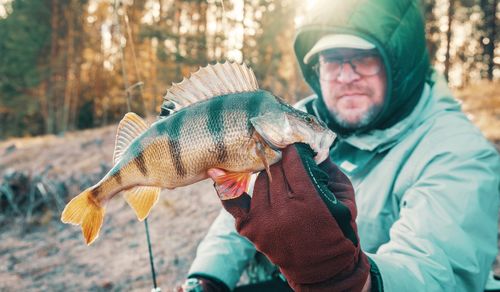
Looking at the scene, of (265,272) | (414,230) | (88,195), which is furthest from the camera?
(265,272)

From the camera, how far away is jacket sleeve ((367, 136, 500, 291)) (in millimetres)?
1668

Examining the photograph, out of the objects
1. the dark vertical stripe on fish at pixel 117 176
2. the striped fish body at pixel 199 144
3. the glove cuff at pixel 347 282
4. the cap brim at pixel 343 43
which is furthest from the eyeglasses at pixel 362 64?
the dark vertical stripe on fish at pixel 117 176

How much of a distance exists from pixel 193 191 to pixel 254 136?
551 centimetres

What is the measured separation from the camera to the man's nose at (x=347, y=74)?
2.49 metres

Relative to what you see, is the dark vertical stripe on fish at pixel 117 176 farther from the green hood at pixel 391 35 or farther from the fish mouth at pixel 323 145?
the green hood at pixel 391 35

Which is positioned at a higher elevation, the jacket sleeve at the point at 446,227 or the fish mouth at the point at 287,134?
the fish mouth at the point at 287,134

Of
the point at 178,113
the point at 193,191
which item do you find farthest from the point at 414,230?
the point at 193,191

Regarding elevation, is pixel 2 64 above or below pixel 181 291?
above

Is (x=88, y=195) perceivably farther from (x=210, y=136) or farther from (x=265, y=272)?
(x=265, y=272)

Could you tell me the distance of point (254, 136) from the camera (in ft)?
4.83

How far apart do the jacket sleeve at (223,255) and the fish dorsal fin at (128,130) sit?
4.09ft

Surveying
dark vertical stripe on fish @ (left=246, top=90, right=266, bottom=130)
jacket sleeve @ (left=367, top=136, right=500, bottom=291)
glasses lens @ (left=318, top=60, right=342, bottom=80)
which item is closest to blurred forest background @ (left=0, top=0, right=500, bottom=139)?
glasses lens @ (left=318, top=60, right=342, bottom=80)

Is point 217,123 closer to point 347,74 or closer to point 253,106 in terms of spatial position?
point 253,106

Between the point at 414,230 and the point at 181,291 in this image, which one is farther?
the point at 181,291
